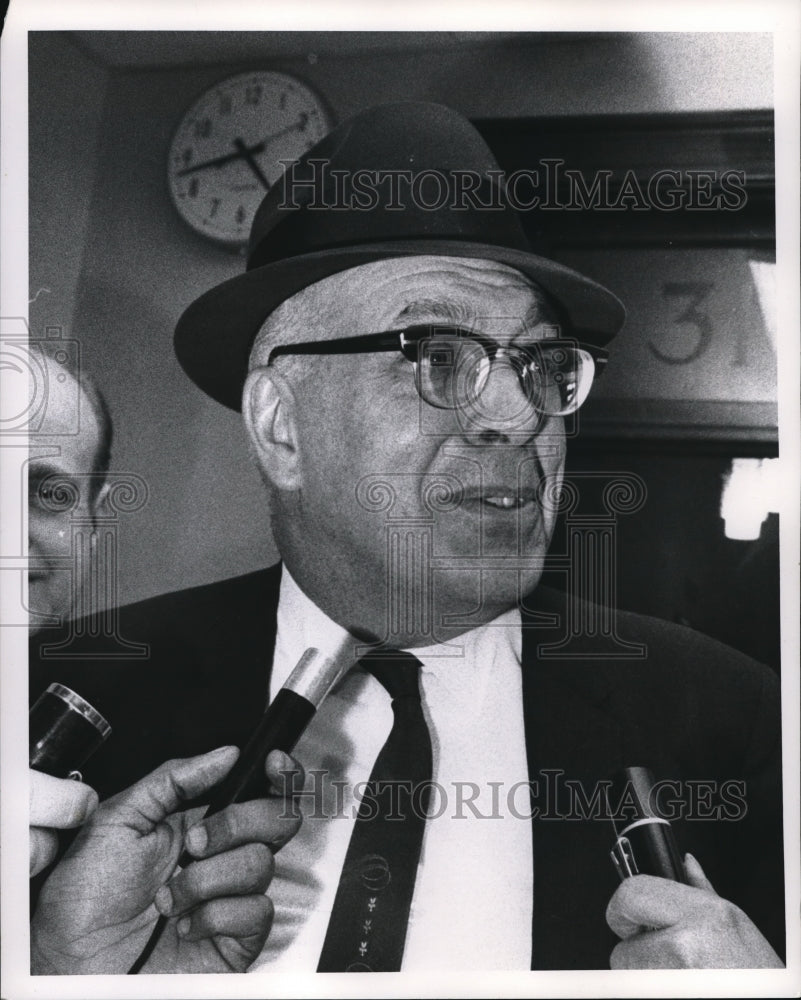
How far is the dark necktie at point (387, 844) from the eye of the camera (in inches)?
71.0

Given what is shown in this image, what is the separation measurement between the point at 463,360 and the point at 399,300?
5.8 inches

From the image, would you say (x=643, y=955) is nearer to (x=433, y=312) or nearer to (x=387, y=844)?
(x=387, y=844)

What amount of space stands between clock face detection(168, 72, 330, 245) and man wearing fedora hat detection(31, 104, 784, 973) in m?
0.04

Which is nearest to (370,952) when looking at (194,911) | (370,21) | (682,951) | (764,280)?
(194,911)

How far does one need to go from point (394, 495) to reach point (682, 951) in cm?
91

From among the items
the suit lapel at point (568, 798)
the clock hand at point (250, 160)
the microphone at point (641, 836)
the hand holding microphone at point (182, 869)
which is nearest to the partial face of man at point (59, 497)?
the hand holding microphone at point (182, 869)

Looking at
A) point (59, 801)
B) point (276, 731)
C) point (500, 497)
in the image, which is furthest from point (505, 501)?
point (59, 801)

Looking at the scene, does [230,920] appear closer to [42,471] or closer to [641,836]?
[641,836]

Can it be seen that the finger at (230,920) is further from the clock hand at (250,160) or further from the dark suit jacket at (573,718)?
the clock hand at (250,160)

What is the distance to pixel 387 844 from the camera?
5.94ft

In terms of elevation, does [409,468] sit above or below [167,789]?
above

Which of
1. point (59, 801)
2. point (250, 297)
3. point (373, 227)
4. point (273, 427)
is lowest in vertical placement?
point (59, 801)

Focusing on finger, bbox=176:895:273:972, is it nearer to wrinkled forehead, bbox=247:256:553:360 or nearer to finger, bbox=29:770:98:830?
finger, bbox=29:770:98:830

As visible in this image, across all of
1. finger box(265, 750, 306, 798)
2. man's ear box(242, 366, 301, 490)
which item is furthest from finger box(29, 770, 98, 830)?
man's ear box(242, 366, 301, 490)
